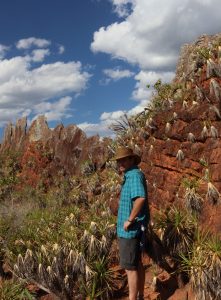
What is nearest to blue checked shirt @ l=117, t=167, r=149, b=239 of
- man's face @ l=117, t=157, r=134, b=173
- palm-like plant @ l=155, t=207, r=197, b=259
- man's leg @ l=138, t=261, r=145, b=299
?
man's face @ l=117, t=157, r=134, b=173

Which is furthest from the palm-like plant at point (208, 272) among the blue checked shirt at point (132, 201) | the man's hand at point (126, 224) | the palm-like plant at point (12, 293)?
the palm-like plant at point (12, 293)

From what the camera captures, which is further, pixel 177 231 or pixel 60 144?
pixel 60 144

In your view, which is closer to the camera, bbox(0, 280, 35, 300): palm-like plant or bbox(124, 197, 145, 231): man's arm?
bbox(124, 197, 145, 231): man's arm

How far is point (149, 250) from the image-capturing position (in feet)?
30.1

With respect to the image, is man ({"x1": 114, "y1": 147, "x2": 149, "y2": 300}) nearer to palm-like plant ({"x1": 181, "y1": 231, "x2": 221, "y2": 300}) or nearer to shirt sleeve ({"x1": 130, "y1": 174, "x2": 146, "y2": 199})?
shirt sleeve ({"x1": 130, "y1": 174, "x2": 146, "y2": 199})

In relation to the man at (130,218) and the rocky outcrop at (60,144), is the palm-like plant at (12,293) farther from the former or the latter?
the rocky outcrop at (60,144)

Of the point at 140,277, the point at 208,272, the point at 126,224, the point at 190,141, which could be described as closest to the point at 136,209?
the point at 126,224

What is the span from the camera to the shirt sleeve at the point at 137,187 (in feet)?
23.8

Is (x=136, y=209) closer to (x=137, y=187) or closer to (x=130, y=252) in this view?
(x=137, y=187)

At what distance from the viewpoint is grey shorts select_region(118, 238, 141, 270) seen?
7.44m

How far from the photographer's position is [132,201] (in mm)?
7379

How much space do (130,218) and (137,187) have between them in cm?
50

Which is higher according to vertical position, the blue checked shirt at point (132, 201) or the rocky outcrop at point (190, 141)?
the rocky outcrop at point (190, 141)

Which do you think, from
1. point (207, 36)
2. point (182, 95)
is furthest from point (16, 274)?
point (207, 36)
